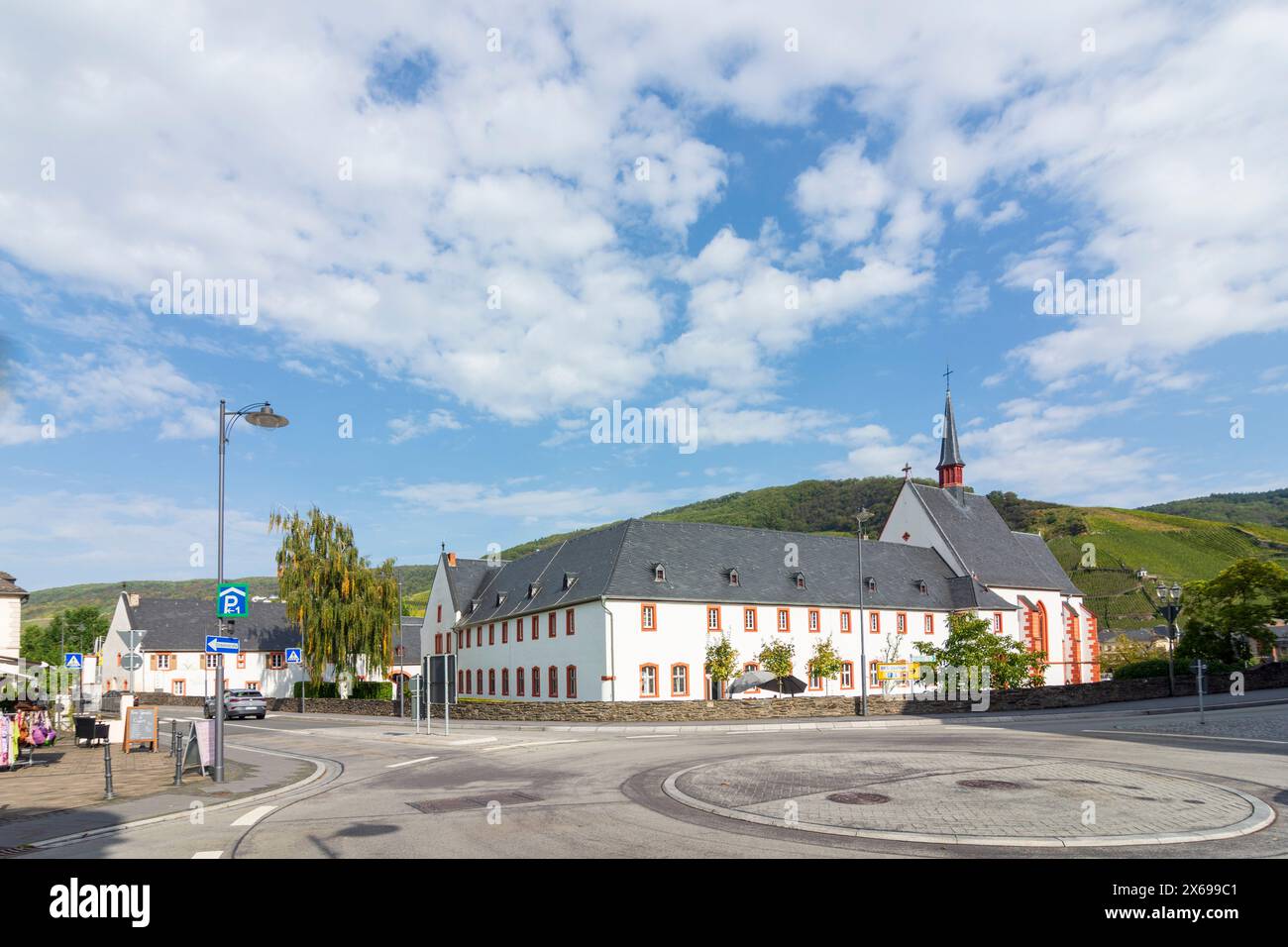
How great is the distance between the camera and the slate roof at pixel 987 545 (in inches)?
2618

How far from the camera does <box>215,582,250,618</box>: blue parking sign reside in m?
17.6

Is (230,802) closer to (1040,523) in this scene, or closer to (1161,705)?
(1161,705)

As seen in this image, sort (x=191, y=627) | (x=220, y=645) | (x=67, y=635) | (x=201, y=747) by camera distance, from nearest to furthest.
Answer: (x=201, y=747) → (x=220, y=645) → (x=191, y=627) → (x=67, y=635)

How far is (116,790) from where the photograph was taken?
16078 mm

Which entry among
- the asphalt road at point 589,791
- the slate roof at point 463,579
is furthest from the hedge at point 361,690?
the asphalt road at point 589,791

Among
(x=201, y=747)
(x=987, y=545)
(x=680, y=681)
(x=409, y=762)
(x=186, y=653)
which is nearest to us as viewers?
(x=201, y=747)

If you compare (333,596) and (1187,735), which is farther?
(333,596)

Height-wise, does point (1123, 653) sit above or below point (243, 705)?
below

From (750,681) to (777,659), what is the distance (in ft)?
14.3

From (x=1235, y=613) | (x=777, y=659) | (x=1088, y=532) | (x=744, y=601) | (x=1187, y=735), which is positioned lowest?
(x=777, y=659)

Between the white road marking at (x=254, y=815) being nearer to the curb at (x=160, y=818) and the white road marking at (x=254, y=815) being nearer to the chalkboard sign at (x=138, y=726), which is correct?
the curb at (x=160, y=818)

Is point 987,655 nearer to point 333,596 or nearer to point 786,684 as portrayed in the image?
point 786,684

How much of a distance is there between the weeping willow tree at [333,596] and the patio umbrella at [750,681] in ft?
79.3

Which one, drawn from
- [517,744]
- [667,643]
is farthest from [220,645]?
[667,643]
